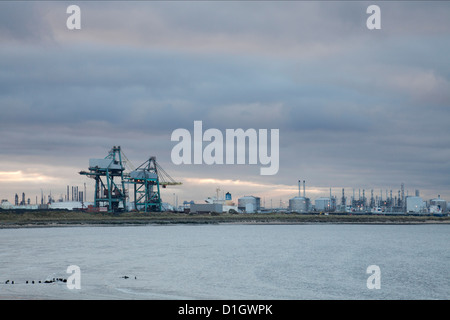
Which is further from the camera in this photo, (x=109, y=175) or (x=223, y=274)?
(x=109, y=175)

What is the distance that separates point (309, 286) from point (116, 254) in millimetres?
31569

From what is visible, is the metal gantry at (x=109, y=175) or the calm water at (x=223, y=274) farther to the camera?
the metal gantry at (x=109, y=175)

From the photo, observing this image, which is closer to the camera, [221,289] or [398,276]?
[221,289]

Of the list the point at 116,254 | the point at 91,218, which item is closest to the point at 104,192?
the point at 91,218

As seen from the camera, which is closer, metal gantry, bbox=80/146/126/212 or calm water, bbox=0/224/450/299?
calm water, bbox=0/224/450/299
